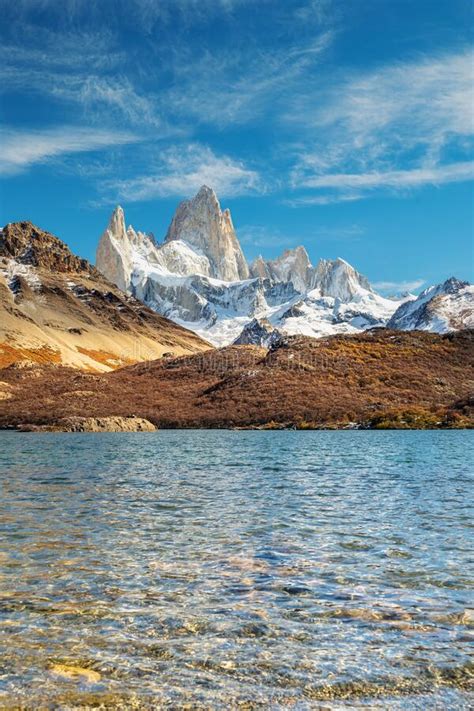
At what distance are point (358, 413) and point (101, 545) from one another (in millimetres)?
82738

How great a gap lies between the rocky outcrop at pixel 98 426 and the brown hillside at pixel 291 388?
616 centimetres

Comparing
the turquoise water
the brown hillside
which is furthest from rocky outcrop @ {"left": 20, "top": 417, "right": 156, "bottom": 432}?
the turquoise water

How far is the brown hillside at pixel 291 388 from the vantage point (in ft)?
325

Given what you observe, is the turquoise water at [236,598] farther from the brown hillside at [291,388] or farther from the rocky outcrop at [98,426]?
the brown hillside at [291,388]

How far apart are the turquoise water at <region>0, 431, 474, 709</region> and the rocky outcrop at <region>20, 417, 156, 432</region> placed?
67953mm

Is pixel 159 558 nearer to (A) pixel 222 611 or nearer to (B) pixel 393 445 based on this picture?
(A) pixel 222 611

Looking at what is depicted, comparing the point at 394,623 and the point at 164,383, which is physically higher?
the point at 164,383

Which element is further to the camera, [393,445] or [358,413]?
[358,413]

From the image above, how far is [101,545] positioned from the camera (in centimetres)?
1738

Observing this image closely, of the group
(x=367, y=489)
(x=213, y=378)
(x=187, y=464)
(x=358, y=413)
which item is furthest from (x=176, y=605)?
(x=213, y=378)

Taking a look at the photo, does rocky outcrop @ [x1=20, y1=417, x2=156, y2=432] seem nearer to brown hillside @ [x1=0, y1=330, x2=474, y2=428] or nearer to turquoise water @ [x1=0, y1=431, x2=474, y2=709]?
brown hillside @ [x1=0, y1=330, x2=474, y2=428]

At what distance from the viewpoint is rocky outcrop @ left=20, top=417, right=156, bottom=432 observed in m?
95.4

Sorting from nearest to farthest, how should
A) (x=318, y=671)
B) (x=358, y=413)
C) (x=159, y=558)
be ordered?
(x=318, y=671)
(x=159, y=558)
(x=358, y=413)

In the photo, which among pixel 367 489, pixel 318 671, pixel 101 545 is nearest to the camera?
pixel 318 671
